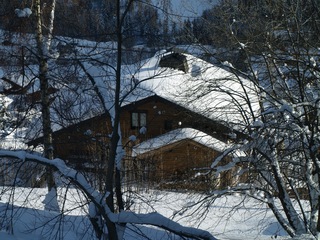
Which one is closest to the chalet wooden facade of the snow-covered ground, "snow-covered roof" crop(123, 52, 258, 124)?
"snow-covered roof" crop(123, 52, 258, 124)

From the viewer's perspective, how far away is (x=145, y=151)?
12.8m

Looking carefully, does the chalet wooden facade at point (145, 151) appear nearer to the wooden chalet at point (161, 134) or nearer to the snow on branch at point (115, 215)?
the wooden chalet at point (161, 134)

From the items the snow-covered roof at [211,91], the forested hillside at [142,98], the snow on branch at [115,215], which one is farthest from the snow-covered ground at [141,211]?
the snow-covered roof at [211,91]

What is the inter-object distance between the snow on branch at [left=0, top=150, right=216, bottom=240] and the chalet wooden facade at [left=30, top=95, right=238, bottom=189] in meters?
0.93

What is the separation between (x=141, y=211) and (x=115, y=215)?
4.16 m

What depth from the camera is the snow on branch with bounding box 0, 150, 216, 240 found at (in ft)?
14.4

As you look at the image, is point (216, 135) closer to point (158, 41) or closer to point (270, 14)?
point (270, 14)

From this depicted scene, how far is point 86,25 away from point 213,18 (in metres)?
5.42

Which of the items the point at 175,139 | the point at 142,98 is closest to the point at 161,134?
the point at 175,139

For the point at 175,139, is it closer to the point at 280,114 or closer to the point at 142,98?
the point at 142,98

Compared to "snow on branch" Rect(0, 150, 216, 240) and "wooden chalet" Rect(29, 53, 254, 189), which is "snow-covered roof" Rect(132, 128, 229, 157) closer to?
"wooden chalet" Rect(29, 53, 254, 189)

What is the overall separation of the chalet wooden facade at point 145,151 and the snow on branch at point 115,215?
3.06 feet

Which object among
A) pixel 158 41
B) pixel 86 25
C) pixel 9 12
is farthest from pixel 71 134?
pixel 9 12

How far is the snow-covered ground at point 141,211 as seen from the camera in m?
5.53
